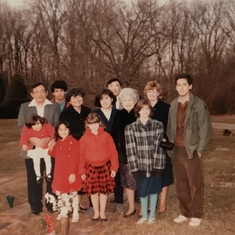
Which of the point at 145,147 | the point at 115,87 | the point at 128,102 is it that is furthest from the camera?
the point at 115,87

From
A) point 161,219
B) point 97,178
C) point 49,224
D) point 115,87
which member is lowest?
point 161,219

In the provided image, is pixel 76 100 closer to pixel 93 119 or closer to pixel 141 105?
pixel 93 119

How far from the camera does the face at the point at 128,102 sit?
427 centimetres

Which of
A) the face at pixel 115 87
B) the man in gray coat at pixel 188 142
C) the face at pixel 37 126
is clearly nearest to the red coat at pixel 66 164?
the face at pixel 37 126

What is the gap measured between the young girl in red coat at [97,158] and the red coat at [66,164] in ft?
0.28

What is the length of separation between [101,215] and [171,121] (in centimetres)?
135

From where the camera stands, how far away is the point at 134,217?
4508 mm

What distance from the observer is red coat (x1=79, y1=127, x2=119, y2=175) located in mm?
4172

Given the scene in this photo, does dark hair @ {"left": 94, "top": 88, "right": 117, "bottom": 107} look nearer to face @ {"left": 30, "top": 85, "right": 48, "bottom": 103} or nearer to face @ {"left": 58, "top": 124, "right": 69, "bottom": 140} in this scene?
face @ {"left": 58, "top": 124, "right": 69, "bottom": 140}

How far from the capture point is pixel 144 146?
4.07 meters

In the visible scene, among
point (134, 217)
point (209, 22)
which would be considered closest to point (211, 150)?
point (134, 217)

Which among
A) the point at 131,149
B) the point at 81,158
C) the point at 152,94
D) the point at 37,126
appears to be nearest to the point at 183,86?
the point at 152,94

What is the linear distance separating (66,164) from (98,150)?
40 cm

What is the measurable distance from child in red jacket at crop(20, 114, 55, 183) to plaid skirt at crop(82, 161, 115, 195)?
1.93ft
